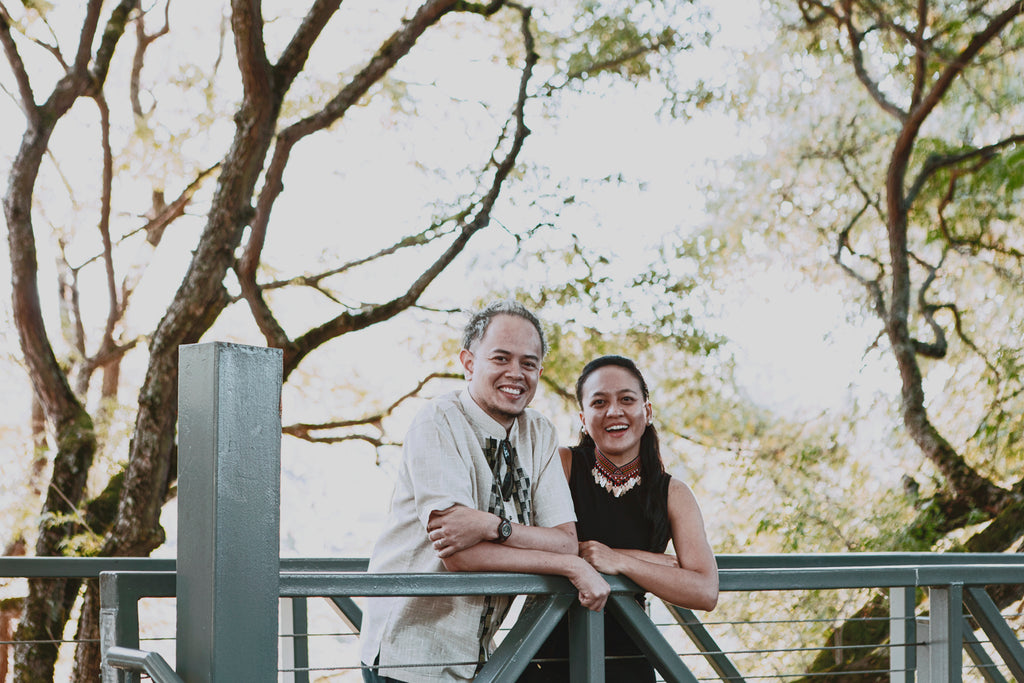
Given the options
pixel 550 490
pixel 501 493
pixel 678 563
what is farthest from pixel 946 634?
pixel 501 493

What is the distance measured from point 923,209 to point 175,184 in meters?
7.17

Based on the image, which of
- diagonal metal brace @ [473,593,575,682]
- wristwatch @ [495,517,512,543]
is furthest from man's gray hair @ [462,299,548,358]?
diagonal metal brace @ [473,593,575,682]

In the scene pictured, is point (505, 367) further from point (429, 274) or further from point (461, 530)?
point (429, 274)

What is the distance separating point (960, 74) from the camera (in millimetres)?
8914

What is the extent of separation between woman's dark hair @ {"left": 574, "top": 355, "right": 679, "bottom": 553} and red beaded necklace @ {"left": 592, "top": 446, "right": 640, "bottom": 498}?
16 mm

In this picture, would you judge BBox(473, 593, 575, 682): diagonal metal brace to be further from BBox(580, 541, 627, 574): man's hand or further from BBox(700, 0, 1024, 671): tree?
BBox(700, 0, 1024, 671): tree

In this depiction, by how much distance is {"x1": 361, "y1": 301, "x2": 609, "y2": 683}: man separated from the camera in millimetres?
2139

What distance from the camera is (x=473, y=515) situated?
6.97 ft

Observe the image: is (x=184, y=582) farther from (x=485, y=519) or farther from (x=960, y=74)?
(x=960, y=74)

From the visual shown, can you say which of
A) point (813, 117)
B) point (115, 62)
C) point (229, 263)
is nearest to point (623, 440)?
point (229, 263)

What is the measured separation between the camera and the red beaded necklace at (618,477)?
2605mm

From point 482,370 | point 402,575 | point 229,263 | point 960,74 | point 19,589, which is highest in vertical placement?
point 960,74

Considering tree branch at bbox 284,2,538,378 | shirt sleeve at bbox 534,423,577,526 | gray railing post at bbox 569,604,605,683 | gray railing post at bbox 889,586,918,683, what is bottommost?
gray railing post at bbox 889,586,918,683

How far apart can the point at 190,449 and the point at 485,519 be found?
0.64m
